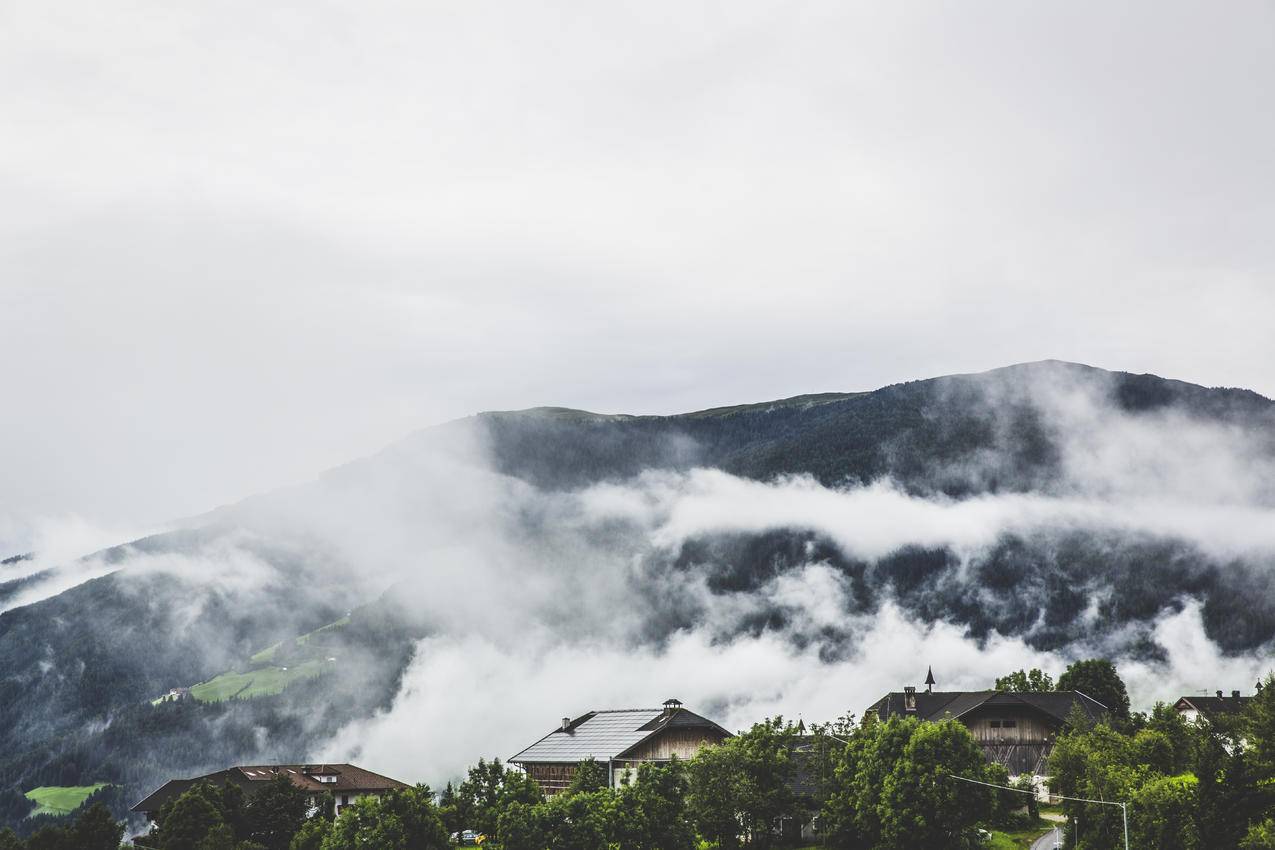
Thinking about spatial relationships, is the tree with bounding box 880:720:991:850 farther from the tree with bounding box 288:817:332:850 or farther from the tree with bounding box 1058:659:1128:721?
the tree with bounding box 1058:659:1128:721

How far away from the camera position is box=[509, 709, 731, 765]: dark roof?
520 ft

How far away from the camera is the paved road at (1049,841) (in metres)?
98.6

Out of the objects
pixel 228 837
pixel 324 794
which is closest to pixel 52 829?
pixel 228 837

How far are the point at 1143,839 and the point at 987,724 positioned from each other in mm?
71293

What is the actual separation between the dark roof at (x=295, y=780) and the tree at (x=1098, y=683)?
329 ft

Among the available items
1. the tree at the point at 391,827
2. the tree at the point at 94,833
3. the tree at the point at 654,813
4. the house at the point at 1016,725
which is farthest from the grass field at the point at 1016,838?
the tree at the point at 94,833

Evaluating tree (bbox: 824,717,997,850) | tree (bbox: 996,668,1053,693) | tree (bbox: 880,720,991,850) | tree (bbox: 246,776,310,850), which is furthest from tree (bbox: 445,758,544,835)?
tree (bbox: 996,668,1053,693)

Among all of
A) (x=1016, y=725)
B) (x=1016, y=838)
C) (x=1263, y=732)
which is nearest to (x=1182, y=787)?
(x=1263, y=732)

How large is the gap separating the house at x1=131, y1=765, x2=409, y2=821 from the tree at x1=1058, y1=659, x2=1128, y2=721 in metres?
100

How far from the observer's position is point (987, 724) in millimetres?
148375

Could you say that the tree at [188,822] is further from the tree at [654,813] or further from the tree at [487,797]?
the tree at [654,813]

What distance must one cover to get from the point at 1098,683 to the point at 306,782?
117m

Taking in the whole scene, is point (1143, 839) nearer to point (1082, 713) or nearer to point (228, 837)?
point (1082, 713)

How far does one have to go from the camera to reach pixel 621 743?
16038 centimetres
